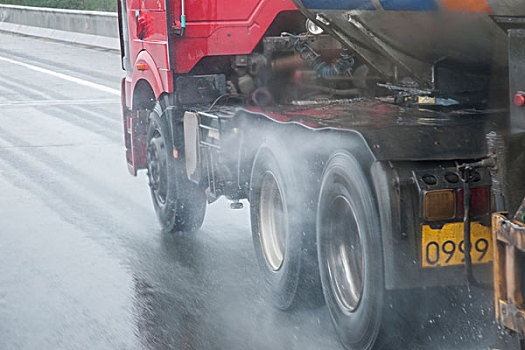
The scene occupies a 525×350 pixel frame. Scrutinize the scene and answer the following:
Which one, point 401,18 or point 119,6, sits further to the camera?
point 119,6

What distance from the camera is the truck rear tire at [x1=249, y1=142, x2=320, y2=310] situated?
5254mm

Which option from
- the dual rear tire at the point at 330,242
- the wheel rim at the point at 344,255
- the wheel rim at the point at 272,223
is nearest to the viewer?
the dual rear tire at the point at 330,242

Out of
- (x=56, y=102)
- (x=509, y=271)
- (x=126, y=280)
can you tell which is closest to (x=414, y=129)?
(x=509, y=271)

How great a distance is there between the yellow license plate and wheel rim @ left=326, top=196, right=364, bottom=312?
550mm

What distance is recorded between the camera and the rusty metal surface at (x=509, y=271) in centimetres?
340

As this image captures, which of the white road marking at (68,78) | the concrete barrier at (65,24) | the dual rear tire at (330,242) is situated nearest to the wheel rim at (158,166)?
the dual rear tire at (330,242)

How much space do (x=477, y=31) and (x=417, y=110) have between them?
1.06m

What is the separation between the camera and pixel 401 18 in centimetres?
458

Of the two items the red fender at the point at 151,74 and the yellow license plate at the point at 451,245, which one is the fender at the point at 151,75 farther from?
the yellow license plate at the point at 451,245

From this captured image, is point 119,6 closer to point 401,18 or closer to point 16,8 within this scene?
point 401,18

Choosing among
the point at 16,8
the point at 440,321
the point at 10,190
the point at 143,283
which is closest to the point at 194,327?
the point at 143,283

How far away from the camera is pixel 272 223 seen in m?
6.01

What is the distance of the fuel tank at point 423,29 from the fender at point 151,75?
6.76ft

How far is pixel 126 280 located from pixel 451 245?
298cm
